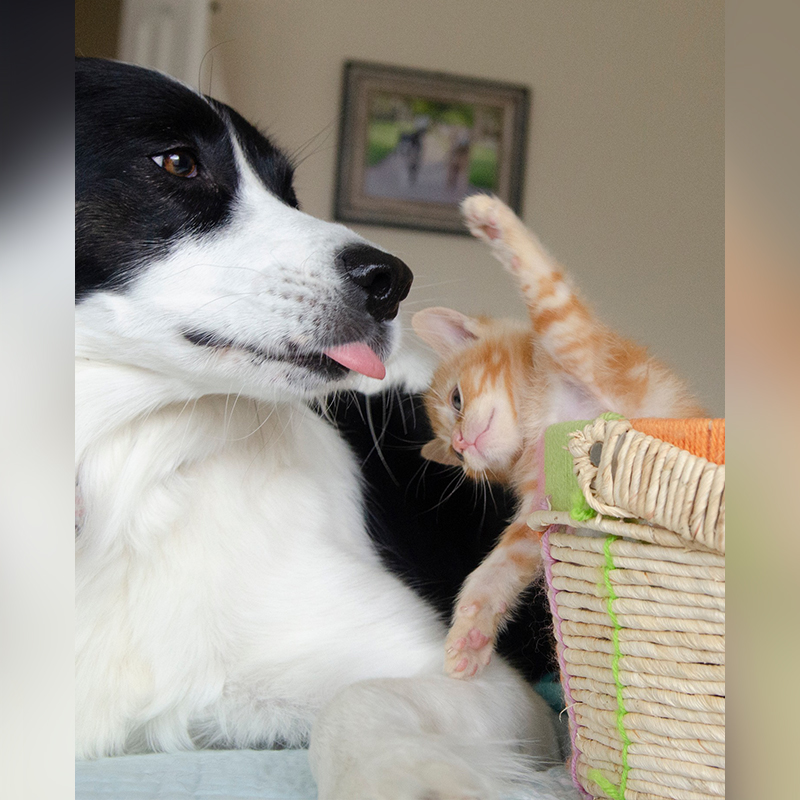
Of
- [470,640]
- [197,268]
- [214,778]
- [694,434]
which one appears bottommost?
[214,778]

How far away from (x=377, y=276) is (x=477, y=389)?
9.7 inches

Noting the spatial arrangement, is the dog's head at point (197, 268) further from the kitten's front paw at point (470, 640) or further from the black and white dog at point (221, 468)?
the kitten's front paw at point (470, 640)

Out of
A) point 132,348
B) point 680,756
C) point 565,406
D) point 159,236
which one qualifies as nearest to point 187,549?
point 132,348

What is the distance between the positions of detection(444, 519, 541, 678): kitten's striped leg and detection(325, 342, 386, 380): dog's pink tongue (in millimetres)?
250

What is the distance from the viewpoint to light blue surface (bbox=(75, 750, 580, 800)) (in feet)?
2.38

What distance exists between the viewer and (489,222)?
86 cm

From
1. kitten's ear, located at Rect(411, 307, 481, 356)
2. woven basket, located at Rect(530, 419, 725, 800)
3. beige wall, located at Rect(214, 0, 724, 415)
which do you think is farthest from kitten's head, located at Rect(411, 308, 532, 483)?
woven basket, located at Rect(530, 419, 725, 800)

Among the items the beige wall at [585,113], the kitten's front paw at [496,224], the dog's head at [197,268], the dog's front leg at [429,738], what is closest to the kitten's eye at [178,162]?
the dog's head at [197,268]

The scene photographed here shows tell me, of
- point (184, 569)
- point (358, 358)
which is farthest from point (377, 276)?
point (184, 569)

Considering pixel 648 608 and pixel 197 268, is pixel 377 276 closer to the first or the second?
pixel 197 268

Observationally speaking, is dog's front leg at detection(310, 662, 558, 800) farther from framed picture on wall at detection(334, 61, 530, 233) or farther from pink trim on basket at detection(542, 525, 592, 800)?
framed picture on wall at detection(334, 61, 530, 233)

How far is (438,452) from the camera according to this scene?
1147mm
